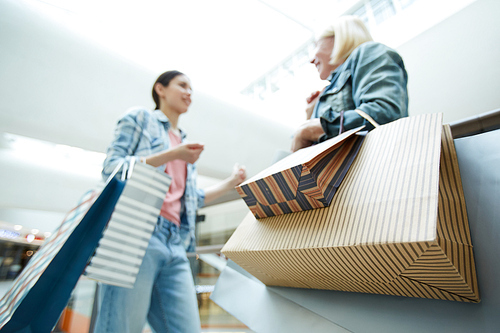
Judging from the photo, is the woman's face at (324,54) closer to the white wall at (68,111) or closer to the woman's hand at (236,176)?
the woman's hand at (236,176)

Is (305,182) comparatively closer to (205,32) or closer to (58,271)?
(58,271)

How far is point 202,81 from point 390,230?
134 centimetres

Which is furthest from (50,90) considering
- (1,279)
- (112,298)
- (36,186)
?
(1,279)

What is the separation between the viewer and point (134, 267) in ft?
1.76

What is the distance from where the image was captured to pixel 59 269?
0.42m

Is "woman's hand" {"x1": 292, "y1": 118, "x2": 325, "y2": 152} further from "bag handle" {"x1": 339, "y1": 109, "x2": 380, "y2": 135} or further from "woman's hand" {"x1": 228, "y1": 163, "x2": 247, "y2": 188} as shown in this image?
Result: "woman's hand" {"x1": 228, "y1": 163, "x2": 247, "y2": 188}

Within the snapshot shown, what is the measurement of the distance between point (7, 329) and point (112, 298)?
9.9 inches

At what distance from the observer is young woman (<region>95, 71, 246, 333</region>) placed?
2.06ft

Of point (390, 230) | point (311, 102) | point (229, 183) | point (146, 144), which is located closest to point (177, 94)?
point (146, 144)

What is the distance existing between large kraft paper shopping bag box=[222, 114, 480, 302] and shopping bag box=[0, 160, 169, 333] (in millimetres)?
263

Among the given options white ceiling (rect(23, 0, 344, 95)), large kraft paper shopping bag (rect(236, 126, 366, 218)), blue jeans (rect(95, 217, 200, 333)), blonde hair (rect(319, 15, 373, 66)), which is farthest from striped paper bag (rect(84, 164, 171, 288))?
white ceiling (rect(23, 0, 344, 95))

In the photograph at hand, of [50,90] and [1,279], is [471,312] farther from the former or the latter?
[1,279]

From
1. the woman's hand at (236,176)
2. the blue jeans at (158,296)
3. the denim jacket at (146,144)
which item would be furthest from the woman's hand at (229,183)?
the blue jeans at (158,296)

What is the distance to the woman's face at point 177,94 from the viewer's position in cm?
98
